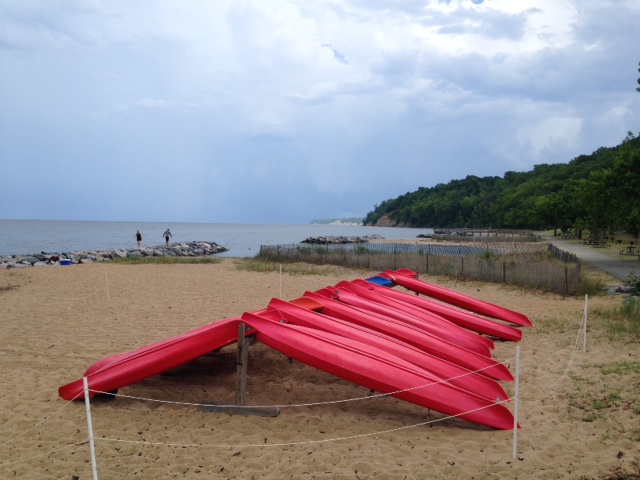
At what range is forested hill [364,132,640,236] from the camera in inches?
896

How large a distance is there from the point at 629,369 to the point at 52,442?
6499 millimetres

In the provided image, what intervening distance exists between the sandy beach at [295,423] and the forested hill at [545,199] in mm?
16340

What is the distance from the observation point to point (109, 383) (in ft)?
17.6

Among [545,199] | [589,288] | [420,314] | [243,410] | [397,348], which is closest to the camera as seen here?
[243,410]

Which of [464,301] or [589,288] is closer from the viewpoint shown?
[464,301]

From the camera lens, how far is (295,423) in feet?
16.5

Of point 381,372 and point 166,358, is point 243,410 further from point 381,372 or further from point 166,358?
point 381,372

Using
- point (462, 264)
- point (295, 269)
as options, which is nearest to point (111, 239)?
point (295, 269)

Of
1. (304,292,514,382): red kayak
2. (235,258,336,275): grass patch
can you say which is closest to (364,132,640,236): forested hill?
(235,258,336,275): grass patch

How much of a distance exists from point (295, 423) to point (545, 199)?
6394 cm

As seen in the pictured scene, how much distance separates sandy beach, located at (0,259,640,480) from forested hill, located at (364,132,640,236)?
16.3 metres

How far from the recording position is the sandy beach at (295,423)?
13.3 ft

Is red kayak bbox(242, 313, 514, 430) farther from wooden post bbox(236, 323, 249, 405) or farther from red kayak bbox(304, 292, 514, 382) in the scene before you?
red kayak bbox(304, 292, 514, 382)

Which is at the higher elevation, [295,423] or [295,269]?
[295,269]
